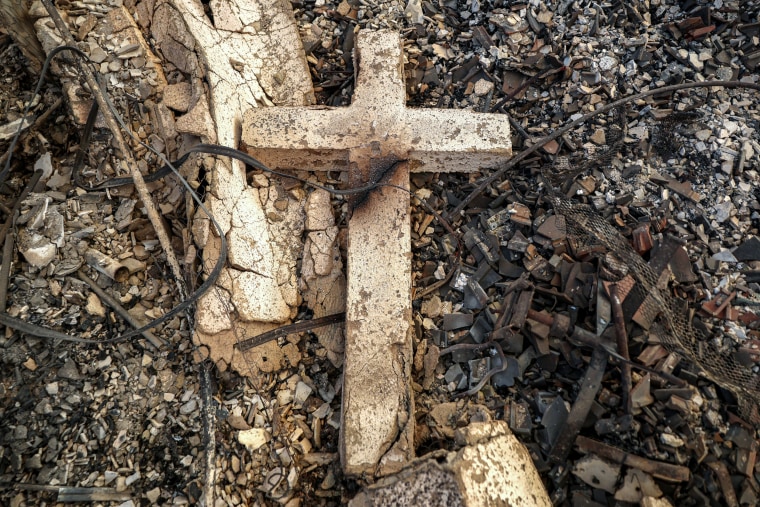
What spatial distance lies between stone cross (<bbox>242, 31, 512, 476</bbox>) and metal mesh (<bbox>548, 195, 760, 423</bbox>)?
3.79 feet

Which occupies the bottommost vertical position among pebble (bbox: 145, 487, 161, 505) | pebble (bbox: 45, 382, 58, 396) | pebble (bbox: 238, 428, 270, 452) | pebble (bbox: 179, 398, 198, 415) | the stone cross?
pebble (bbox: 145, 487, 161, 505)

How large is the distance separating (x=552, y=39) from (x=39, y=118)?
3.98 m

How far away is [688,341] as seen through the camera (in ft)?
9.88

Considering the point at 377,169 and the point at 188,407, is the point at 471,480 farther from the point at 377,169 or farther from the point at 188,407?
the point at 377,169

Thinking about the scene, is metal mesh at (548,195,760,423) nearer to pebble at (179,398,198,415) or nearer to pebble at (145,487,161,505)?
pebble at (179,398,198,415)

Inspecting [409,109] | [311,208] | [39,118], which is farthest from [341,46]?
[39,118]

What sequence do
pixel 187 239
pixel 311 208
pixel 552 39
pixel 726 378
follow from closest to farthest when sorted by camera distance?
pixel 726 378
pixel 187 239
pixel 311 208
pixel 552 39

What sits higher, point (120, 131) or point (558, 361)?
point (120, 131)

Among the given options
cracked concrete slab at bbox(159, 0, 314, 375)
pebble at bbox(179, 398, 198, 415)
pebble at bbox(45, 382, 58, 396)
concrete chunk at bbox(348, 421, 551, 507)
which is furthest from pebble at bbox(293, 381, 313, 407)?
pebble at bbox(45, 382, 58, 396)

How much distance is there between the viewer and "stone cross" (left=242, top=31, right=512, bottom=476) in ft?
9.44

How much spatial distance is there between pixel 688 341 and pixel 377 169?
7.52ft

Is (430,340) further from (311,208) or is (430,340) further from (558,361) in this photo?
(311,208)

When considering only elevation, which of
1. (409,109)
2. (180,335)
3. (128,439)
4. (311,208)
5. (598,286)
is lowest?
(128,439)

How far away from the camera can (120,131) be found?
3271 millimetres
